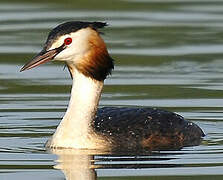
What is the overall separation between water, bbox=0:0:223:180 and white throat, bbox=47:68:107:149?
306mm

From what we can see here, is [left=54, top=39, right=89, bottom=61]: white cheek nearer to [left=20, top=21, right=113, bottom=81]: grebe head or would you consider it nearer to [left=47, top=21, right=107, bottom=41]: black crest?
[left=20, top=21, right=113, bottom=81]: grebe head

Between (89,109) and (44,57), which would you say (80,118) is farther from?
(44,57)

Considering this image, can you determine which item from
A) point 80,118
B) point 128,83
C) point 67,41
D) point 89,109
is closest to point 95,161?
point 80,118

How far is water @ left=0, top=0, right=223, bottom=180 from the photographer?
1545 centimetres

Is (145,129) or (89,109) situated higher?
(89,109)

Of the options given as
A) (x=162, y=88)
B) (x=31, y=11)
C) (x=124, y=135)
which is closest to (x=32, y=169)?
(x=124, y=135)

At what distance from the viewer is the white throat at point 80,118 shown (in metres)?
16.6

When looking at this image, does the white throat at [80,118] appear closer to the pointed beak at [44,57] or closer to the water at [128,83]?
the water at [128,83]

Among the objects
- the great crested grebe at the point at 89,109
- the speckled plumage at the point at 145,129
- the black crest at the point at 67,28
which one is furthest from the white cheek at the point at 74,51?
the speckled plumage at the point at 145,129

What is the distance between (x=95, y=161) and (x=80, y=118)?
114 centimetres

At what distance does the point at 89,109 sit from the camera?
55.4 feet

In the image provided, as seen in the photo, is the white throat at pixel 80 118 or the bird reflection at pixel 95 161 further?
the white throat at pixel 80 118

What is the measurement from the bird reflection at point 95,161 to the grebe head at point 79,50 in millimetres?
1073

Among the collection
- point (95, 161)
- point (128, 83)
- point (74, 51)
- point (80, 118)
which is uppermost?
point (74, 51)
